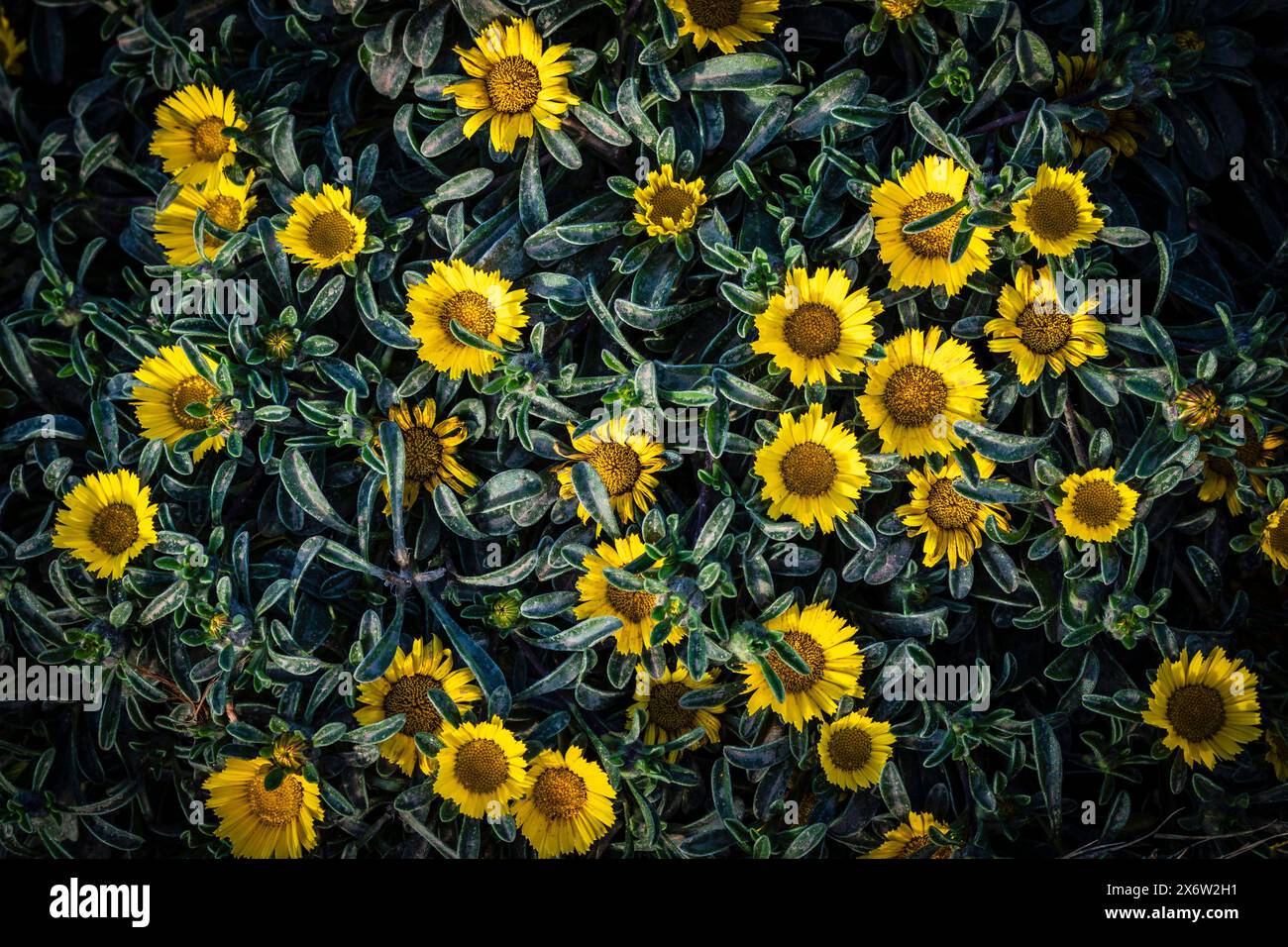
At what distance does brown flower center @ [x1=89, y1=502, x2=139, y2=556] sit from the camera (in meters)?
1.91

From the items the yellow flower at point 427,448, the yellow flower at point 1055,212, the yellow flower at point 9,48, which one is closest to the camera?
the yellow flower at point 1055,212

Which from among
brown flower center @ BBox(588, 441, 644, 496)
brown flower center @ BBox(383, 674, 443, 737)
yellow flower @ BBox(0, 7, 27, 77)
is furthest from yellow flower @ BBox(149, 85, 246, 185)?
brown flower center @ BBox(383, 674, 443, 737)

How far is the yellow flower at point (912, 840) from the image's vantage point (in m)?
1.87

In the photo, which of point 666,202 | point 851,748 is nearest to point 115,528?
point 666,202

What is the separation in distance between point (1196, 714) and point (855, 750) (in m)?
0.62

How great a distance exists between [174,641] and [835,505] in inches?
50.1

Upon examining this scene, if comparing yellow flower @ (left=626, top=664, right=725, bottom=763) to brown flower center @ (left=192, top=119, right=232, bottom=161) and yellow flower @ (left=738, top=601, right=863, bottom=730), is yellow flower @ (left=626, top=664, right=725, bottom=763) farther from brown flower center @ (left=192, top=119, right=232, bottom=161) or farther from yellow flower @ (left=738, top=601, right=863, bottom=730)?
brown flower center @ (left=192, top=119, right=232, bottom=161)

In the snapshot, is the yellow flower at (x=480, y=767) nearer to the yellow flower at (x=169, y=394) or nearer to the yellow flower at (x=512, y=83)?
the yellow flower at (x=169, y=394)

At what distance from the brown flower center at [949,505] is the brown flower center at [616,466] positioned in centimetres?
54

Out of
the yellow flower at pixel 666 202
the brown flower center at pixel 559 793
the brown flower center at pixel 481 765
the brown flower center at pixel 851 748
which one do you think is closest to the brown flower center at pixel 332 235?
the yellow flower at pixel 666 202

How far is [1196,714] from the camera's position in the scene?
1.84 metres

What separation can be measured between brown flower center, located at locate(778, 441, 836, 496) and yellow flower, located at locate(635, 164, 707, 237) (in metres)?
0.46

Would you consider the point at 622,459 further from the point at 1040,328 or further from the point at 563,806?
the point at 1040,328

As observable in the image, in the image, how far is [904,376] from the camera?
182 centimetres
